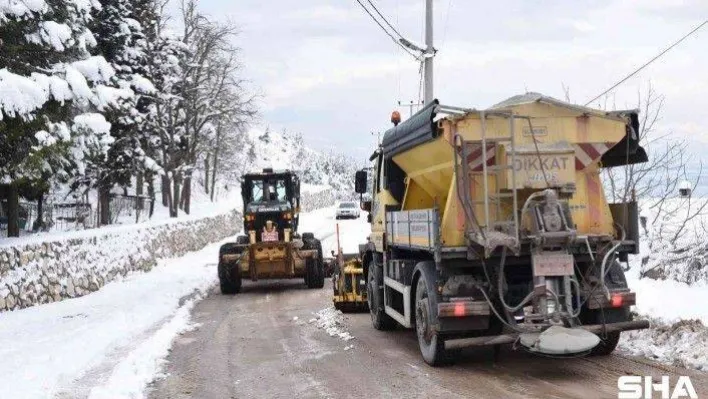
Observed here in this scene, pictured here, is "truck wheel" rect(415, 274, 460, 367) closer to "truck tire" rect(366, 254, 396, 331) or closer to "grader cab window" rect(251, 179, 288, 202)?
"truck tire" rect(366, 254, 396, 331)

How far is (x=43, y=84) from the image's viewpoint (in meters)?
12.4

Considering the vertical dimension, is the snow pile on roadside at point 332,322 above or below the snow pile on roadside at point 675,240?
below

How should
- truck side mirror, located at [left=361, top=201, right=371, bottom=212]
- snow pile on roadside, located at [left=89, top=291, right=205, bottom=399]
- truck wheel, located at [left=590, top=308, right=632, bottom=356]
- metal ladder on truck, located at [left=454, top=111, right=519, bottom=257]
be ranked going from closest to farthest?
snow pile on roadside, located at [left=89, top=291, right=205, bottom=399]
metal ladder on truck, located at [left=454, top=111, right=519, bottom=257]
truck wheel, located at [left=590, top=308, right=632, bottom=356]
truck side mirror, located at [left=361, top=201, right=371, bottom=212]

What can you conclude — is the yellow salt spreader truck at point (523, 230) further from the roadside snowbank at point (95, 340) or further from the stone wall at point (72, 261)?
the stone wall at point (72, 261)

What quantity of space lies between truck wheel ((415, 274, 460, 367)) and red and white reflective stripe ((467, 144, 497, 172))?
1417mm

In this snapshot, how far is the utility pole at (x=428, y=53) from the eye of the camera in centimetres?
2111

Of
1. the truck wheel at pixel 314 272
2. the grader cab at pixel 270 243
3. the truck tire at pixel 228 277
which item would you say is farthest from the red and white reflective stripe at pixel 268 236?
the truck wheel at pixel 314 272

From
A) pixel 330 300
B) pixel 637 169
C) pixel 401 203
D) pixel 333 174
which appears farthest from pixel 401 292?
pixel 333 174

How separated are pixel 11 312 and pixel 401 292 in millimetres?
8352

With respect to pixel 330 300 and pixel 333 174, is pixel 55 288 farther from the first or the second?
pixel 333 174

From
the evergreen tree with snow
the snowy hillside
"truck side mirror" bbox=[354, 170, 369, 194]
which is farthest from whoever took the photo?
the snowy hillside

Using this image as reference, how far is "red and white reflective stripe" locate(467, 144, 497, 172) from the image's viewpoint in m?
8.18

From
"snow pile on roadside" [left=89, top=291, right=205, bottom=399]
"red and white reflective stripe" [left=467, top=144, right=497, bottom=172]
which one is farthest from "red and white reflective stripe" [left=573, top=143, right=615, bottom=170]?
"snow pile on roadside" [left=89, top=291, right=205, bottom=399]

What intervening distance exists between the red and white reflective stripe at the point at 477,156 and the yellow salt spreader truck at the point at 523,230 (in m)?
0.01
